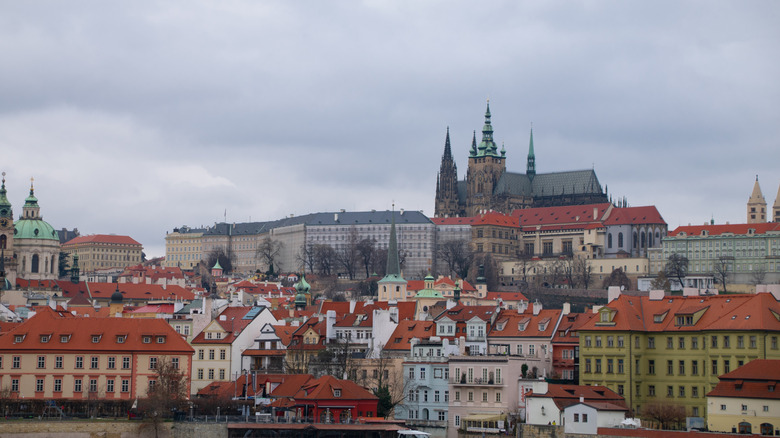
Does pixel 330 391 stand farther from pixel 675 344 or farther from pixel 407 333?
pixel 675 344

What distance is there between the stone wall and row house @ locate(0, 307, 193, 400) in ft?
27.6

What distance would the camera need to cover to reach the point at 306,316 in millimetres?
106500

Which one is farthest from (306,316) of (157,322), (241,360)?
(157,322)

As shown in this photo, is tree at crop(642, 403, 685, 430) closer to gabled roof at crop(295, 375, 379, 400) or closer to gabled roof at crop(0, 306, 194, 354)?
gabled roof at crop(295, 375, 379, 400)

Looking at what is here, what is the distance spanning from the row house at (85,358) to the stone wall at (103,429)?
8413mm

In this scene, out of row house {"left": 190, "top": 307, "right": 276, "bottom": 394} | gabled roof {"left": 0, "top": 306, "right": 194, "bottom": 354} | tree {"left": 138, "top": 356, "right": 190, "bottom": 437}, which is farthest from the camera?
row house {"left": 190, "top": 307, "right": 276, "bottom": 394}

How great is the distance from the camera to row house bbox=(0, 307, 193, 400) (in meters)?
76.2

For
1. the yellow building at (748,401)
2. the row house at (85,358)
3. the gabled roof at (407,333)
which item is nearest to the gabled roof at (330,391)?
the row house at (85,358)

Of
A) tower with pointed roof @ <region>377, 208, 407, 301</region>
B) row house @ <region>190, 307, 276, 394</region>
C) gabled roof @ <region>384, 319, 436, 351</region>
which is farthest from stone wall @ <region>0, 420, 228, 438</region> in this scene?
tower with pointed roof @ <region>377, 208, 407, 301</region>

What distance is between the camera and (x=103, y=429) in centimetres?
6694

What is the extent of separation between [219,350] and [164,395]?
54.4ft

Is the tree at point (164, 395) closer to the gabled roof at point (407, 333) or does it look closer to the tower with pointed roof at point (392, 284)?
the gabled roof at point (407, 333)

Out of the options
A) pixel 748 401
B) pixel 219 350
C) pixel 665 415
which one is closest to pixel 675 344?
pixel 665 415

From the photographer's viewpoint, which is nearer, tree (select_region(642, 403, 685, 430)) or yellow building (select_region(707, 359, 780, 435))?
yellow building (select_region(707, 359, 780, 435))
